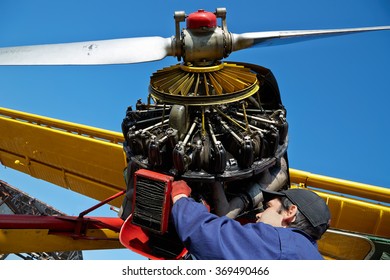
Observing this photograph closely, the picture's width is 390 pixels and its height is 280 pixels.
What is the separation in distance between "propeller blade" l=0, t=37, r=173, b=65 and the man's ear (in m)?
2.26

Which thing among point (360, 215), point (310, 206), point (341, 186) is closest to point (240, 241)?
point (310, 206)

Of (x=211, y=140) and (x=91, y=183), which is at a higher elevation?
(x=211, y=140)

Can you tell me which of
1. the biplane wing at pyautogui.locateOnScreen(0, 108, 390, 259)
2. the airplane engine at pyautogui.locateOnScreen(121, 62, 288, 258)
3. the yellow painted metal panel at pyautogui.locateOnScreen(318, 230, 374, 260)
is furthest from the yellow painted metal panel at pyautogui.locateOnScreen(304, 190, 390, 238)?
the airplane engine at pyautogui.locateOnScreen(121, 62, 288, 258)

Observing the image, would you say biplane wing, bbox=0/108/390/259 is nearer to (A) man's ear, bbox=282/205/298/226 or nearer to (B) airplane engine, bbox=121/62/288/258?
(B) airplane engine, bbox=121/62/288/258

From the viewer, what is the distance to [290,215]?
11.1 feet

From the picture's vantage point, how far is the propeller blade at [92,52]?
3705mm

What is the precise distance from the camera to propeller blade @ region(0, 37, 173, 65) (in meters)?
3.71

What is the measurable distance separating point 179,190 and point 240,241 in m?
→ 0.94

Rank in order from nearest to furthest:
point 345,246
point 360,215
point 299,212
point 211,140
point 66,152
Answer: point 299,212 < point 211,140 < point 345,246 < point 360,215 < point 66,152

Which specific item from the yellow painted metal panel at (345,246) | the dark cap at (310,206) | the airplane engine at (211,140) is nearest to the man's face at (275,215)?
the dark cap at (310,206)

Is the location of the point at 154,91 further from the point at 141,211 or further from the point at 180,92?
the point at 141,211

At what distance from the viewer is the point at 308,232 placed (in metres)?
3.30

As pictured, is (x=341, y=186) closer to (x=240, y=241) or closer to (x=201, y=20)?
(x=240, y=241)

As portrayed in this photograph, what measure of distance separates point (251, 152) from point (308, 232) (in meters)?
1.06
